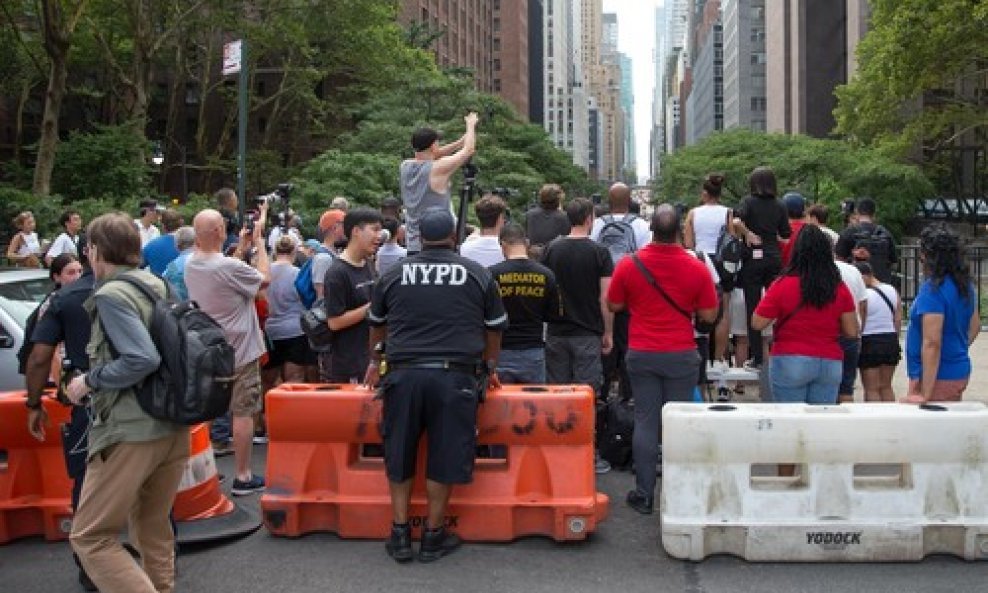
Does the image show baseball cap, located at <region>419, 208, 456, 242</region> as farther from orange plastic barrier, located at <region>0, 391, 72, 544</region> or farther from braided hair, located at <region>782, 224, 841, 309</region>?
orange plastic barrier, located at <region>0, 391, 72, 544</region>

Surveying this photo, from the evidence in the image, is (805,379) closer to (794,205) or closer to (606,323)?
(606,323)

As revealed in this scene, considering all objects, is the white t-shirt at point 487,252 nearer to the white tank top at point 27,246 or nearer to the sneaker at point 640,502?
the sneaker at point 640,502

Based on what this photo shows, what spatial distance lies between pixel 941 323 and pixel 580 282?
98.2 inches

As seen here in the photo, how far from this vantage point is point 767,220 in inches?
383

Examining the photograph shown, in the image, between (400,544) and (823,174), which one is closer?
(400,544)

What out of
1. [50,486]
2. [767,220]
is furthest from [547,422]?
[767,220]

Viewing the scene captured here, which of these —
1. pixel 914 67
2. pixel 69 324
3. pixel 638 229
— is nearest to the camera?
pixel 69 324

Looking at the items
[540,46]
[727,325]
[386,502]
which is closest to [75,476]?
[386,502]

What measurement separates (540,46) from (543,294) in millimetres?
165088

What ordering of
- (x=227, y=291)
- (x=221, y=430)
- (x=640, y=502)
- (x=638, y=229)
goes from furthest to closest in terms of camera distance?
(x=638, y=229), (x=221, y=430), (x=227, y=291), (x=640, y=502)

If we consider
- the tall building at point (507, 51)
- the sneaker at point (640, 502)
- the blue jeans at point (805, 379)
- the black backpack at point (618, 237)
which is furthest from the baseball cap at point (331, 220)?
the tall building at point (507, 51)

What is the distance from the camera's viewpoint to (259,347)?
7500 mm

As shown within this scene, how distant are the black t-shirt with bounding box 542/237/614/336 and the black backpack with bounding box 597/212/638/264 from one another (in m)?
1.49

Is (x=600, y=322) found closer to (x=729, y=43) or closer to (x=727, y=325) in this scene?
(x=727, y=325)
